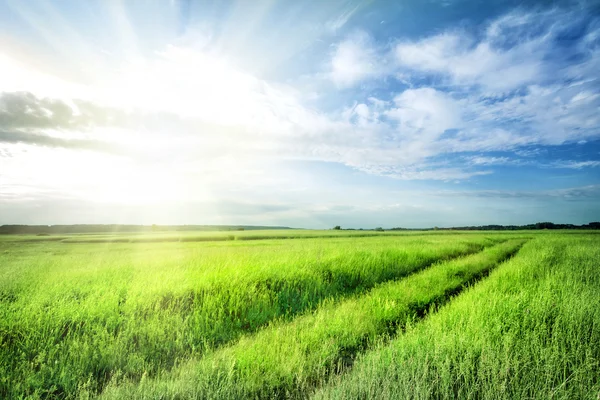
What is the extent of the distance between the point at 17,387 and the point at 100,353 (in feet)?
3.62

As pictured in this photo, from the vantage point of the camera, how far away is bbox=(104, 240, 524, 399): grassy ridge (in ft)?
13.3

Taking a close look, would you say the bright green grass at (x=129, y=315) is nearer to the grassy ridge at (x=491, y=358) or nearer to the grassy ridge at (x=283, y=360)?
the grassy ridge at (x=283, y=360)

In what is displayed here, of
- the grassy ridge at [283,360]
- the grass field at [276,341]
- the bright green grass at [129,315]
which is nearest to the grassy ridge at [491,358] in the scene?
the grass field at [276,341]

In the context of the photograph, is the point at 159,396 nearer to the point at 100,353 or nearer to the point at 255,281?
the point at 100,353

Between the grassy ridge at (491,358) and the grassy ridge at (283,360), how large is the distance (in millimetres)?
550

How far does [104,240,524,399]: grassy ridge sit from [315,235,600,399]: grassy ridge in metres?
0.55

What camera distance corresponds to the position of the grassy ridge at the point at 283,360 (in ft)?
13.3

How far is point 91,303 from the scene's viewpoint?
7.15 meters

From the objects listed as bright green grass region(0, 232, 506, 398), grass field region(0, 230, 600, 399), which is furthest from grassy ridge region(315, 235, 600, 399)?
bright green grass region(0, 232, 506, 398)

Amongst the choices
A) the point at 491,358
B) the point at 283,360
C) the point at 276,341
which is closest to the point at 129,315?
the point at 276,341

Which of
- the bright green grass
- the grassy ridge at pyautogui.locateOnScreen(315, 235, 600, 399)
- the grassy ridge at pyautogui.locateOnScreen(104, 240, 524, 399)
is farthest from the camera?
the bright green grass

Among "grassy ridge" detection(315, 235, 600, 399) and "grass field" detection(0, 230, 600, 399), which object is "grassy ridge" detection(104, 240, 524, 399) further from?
"grassy ridge" detection(315, 235, 600, 399)

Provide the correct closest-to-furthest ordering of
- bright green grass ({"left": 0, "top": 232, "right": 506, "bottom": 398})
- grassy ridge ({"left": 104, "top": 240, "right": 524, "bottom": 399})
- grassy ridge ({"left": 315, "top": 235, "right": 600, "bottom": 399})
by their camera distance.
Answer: grassy ridge ({"left": 315, "top": 235, "right": 600, "bottom": 399})
grassy ridge ({"left": 104, "top": 240, "right": 524, "bottom": 399})
bright green grass ({"left": 0, "top": 232, "right": 506, "bottom": 398})

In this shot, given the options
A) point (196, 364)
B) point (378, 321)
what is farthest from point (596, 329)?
point (196, 364)
